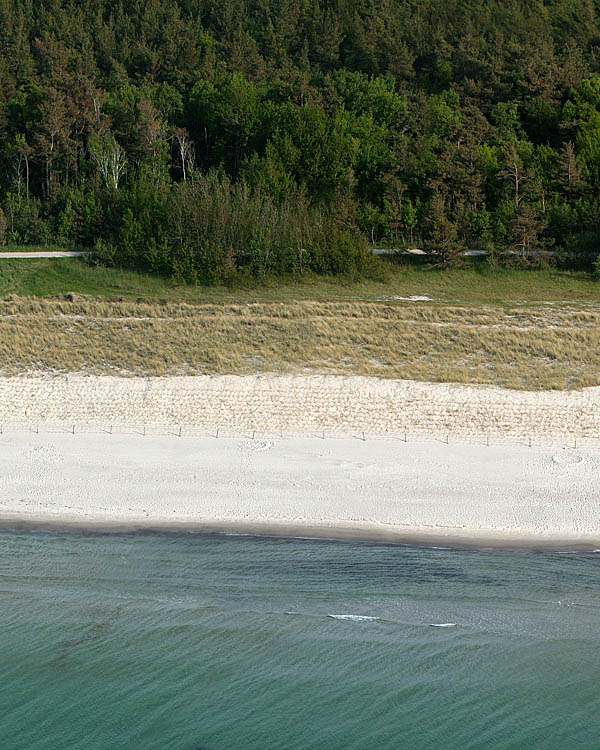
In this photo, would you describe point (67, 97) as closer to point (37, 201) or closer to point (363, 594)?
point (37, 201)

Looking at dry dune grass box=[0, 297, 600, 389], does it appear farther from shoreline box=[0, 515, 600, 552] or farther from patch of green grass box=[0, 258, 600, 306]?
shoreline box=[0, 515, 600, 552]

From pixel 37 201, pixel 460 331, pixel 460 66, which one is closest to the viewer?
pixel 460 331

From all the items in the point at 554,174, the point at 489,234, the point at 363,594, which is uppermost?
the point at 554,174

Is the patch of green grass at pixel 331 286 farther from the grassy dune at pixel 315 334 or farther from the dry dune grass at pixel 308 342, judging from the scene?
the dry dune grass at pixel 308 342

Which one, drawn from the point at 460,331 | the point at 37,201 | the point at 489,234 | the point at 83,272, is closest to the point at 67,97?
the point at 37,201

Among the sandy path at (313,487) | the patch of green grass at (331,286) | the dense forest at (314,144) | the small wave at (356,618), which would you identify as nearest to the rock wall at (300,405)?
the sandy path at (313,487)

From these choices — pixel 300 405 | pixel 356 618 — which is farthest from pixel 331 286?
pixel 356 618
